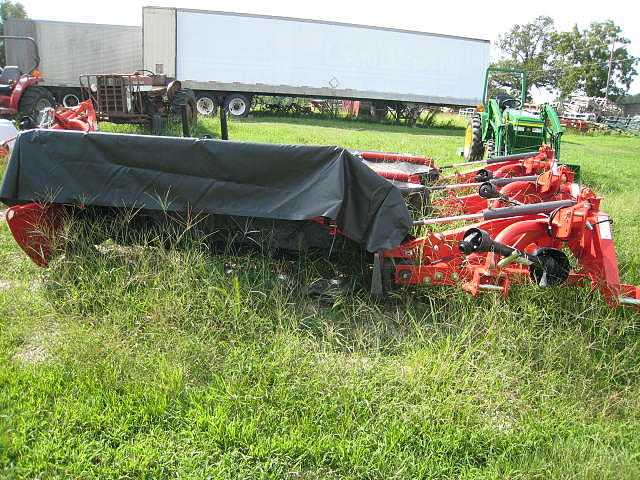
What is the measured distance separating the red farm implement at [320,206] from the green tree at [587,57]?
63562mm

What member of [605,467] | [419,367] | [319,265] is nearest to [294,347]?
[419,367]

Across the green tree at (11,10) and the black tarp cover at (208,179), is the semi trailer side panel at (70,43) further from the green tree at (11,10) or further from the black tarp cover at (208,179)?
the green tree at (11,10)

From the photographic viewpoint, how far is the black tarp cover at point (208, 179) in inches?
142

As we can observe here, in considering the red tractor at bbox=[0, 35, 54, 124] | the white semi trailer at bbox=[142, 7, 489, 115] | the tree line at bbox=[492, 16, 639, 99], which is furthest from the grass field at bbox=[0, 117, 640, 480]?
the tree line at bbox=[492, 16, 639, 99]

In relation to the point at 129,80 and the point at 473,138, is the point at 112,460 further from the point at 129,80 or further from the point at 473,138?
the point at 129,80

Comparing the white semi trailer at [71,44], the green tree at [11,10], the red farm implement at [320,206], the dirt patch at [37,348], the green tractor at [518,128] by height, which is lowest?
the dirt patch at [37,348]

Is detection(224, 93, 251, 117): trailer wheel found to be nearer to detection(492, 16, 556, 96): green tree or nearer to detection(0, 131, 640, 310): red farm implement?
detection(0, 131, 640, 310): red farm implement

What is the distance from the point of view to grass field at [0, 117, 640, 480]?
248 cm

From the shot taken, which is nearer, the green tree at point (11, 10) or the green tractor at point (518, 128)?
the green tractor at point (518, 128)

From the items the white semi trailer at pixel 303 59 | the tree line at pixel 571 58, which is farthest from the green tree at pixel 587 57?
the white semi trailer at pixel 303 59

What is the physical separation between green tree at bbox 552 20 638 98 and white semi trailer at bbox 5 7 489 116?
41.8 metres

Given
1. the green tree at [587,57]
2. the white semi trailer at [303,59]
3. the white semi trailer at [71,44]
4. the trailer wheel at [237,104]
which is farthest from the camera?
the green tree at [587,57]

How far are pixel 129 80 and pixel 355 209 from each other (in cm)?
1104

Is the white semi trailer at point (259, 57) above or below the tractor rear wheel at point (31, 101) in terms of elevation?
above
